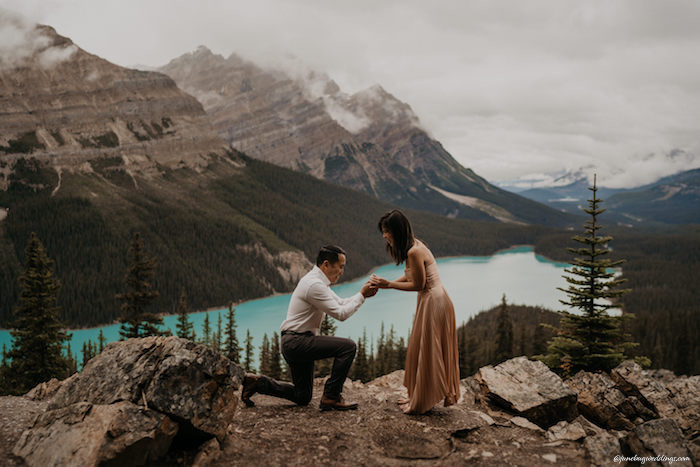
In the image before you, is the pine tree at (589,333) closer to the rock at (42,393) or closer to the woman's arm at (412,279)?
the woman's arm at (412,279)

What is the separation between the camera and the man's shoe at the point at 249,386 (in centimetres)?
927

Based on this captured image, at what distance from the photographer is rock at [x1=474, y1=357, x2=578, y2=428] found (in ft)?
32.4

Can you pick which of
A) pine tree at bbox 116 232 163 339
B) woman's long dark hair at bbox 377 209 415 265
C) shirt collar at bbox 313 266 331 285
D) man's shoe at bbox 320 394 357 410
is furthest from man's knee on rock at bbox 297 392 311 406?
pine tree at bbox 116 232 163 339

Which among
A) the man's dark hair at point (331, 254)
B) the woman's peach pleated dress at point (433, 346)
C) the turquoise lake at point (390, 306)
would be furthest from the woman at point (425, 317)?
the turquoise lake at point (390, 306)

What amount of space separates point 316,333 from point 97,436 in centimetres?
421

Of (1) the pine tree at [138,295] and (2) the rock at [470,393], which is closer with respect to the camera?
(2) the rock at [470,393]

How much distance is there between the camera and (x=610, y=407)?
11.4 meters

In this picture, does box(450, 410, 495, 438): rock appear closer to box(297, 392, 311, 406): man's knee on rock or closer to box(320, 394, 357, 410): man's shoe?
box(320, 394, 357, 410): man's shoe

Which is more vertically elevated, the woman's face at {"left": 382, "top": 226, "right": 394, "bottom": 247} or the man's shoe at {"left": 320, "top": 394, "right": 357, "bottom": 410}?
the woman's face at {"left": 382, "top": 226, "right": 394, "bottom": 247}

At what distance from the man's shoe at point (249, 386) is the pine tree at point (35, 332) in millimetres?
18793

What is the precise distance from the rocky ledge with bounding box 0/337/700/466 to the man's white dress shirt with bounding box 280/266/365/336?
1604 mm

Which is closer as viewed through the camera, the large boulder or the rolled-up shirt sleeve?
the rolled-up shirt sleeve

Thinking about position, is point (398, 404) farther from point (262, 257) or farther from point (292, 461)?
point (262, 257)

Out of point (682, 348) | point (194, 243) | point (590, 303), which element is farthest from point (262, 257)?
point (590, 303)
